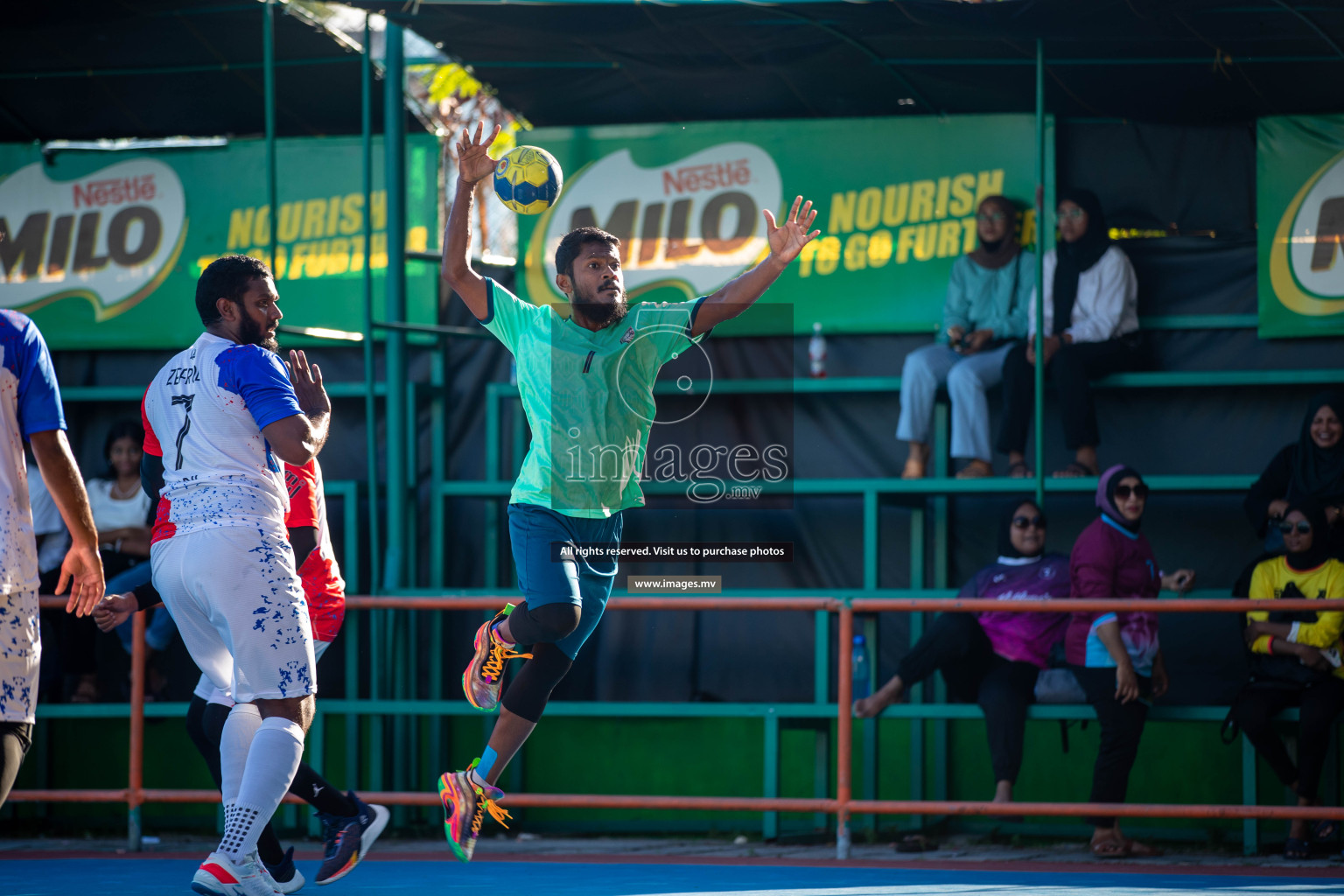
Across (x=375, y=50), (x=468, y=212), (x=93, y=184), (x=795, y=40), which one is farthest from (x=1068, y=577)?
(x=93, y=184)

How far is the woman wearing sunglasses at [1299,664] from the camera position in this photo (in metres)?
7.19

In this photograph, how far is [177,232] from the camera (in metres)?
9.84

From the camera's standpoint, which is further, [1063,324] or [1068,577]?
[1063,324]

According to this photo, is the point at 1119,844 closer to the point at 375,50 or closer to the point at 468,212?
the point at 468,212

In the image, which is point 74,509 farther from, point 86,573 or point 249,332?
point 249,332

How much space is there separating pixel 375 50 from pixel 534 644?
20.8ft

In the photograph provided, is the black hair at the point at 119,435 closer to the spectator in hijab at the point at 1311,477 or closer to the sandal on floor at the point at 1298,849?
the spectator in hijab at the point at 1311,477

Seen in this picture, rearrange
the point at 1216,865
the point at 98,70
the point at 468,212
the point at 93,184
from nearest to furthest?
the point at 468,212, the point at 1216,865, the point at 98,70, the point at 93,184

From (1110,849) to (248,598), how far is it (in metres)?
4.50

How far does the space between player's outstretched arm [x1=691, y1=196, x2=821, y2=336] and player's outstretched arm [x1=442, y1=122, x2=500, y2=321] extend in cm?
78

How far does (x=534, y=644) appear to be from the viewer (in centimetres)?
535

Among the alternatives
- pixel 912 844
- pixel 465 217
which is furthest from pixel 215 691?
pixel 912 844

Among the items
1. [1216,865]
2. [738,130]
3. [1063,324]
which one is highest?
[738,130]

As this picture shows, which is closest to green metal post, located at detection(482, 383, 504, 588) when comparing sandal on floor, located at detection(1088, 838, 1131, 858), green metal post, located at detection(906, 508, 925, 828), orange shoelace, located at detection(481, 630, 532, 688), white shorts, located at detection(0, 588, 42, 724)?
green metal post, located at detection(906, 508, 925, 828)
